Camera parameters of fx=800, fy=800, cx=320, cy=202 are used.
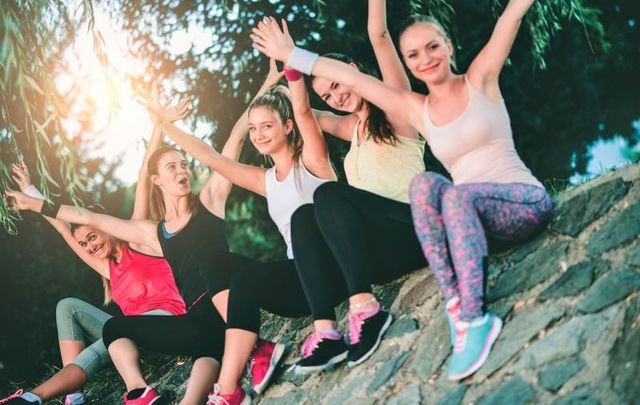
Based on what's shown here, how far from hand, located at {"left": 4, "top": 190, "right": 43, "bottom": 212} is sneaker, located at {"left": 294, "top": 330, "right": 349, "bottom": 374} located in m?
2.25

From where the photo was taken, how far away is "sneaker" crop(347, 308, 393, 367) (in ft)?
8.00

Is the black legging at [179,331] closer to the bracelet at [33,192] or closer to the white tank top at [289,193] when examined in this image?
the white tank top at [289,193]

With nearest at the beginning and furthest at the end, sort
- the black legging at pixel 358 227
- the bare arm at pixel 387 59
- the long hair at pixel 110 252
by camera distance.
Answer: the black legging at pixel 358 227 < the bare arm at pixel 387 59 < the long hair at pixel 110 252

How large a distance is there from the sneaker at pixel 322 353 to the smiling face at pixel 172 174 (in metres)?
1.42

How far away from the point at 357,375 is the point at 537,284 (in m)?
0.63

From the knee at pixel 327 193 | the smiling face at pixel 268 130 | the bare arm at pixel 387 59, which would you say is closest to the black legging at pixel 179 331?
the smiling face at pixel 268 130

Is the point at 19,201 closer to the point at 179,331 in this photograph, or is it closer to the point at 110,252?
the point at 110,252

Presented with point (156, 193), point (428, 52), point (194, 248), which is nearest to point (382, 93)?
point (428, 52)

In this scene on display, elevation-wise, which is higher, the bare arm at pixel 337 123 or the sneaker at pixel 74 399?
the bare arm at pixel 337 123

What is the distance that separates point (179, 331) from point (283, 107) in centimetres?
100

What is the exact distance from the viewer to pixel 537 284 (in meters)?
2.23

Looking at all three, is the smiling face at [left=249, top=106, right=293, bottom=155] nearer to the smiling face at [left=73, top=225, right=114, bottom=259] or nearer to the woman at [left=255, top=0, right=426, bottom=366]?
the woman at [left=255, top=0, right=426, bottom=366]

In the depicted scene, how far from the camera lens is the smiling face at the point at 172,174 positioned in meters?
3.70

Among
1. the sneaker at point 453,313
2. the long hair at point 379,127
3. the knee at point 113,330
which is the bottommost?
the sneaker at point 453,313
